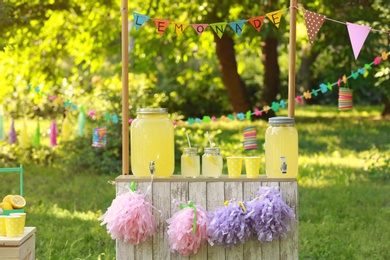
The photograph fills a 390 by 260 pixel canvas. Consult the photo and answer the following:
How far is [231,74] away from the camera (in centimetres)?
1312

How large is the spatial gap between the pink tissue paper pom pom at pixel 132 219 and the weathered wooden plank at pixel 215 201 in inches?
10.9

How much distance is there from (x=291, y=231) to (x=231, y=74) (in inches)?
379

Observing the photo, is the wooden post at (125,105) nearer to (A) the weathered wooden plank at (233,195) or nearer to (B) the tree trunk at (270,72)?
(A) the weathered wooden plank at (233,195)

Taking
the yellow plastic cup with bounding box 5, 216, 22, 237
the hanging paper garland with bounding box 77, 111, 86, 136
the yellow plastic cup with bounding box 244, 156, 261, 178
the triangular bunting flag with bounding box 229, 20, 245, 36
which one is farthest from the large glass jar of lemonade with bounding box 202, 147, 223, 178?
the hanging paper garland with bounding box 77, 111, 86, 136

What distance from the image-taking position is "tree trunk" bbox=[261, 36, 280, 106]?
13859 millimetres

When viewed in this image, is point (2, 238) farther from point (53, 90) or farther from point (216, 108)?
point (216, 108)

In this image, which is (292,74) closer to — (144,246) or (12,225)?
(144,246)

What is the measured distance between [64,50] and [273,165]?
8784 mm

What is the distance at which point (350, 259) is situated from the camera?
520 centimetres

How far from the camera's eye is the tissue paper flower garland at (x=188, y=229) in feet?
11.5

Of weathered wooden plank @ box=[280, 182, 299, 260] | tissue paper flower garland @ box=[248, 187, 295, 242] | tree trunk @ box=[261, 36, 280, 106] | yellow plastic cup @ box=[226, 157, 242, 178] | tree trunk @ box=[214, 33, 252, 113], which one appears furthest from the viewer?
tree trunk @ box=[261, 36, 280, 106]

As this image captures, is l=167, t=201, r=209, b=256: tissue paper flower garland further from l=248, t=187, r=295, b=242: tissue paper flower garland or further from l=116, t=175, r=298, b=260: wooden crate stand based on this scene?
l=248, t=187, r=295, b=242: tissue paper flower garland

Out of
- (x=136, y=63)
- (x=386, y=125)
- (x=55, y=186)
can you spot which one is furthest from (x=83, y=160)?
(x=386, y=125)

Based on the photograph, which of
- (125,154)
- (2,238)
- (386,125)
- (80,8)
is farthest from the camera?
(386,125)
